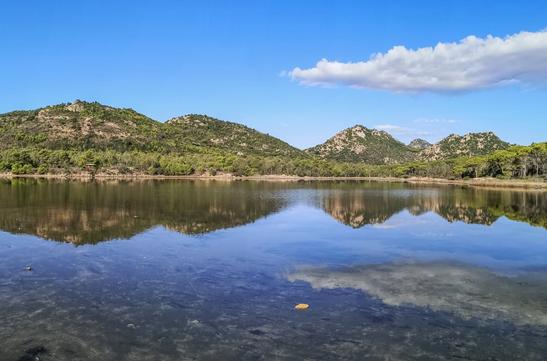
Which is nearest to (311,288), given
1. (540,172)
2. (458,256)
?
(458,256)

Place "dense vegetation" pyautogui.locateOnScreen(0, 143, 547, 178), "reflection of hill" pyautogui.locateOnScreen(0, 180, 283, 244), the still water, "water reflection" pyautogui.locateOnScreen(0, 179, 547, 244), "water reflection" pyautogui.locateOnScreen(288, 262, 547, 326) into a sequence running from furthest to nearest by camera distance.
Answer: "dense vegetation" pyautogui.locateOnScreen(0, 143, 547, 178) → "water reflection" pyautogui.locateOnScreen(0, 179, 547, 244) → "reflection of hill" pyautogui.locateOnScreen(0, 180, 283, 244) → "water reflection" pyautogui.locateOnScreen(288, 262, 547, 326) → the still water

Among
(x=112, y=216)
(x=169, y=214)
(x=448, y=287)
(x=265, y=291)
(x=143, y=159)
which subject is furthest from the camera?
(x=143, y=159)

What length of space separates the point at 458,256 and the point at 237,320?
577 inches

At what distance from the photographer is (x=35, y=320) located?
43.3 ft

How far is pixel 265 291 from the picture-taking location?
16500 mm

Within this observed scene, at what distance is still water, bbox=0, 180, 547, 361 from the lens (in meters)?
11.6

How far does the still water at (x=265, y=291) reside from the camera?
1165cm

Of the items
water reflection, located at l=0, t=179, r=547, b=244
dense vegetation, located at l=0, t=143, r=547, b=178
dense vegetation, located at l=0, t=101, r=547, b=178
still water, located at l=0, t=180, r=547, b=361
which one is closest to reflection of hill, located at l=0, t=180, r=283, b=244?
water reflection, located at l=0, t=179, r=547, b=244

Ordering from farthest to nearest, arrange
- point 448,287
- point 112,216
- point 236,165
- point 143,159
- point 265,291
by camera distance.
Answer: point 236,165 < point 143,159 < point 112,216 < point 448,287 < point 265,291

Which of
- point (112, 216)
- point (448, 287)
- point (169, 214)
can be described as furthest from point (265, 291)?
point (169, 214)

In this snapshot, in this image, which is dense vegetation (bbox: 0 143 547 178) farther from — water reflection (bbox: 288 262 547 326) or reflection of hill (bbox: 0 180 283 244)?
water reflection (bbox: 288 262 547 326)

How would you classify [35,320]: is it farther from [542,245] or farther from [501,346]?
[542,245]

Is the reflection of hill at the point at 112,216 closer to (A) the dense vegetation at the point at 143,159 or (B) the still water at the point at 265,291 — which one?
(B) the still water at the point at 265,291

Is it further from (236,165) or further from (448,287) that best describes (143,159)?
(448,287)
